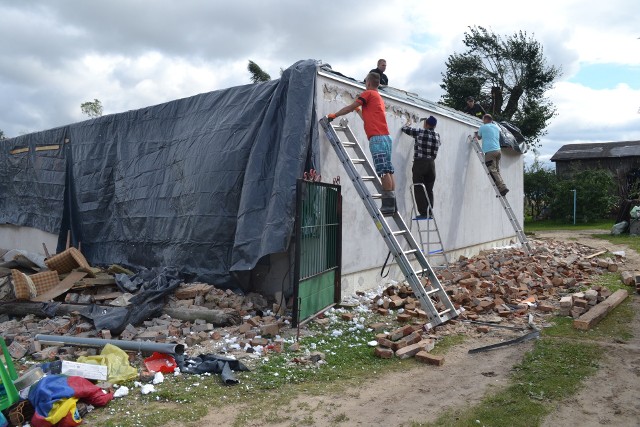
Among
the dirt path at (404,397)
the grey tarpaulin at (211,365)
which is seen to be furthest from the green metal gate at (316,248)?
the dirt path at (404,397)

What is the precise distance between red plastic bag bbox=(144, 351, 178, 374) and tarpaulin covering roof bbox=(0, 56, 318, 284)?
2.04 m

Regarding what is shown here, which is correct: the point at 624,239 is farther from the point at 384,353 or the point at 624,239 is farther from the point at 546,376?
the point at 384,353

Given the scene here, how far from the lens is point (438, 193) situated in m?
10.8

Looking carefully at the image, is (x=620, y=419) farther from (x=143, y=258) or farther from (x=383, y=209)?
(x=143, y=258)

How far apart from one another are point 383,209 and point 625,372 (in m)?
3.29

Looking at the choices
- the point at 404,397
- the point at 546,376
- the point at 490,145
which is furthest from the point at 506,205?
the point at 404,397

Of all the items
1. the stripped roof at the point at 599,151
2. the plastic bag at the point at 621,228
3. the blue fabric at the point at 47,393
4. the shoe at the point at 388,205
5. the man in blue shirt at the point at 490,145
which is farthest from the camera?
the stripped roof at the point at 599,151

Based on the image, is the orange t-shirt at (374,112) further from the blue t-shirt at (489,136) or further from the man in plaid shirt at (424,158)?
the blue t-shirt at (489,136)

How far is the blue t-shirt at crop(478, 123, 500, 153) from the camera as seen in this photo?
12305 mm

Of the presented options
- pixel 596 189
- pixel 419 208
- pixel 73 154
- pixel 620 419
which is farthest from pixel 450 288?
pixel 596 189

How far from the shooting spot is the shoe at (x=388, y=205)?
279 inches

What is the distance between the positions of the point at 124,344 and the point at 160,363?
584 mm

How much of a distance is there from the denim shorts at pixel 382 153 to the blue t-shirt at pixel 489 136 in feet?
19.4

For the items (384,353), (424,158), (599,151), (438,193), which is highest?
(599,151)
